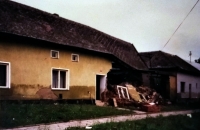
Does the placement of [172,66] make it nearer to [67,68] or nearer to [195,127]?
[67,68]

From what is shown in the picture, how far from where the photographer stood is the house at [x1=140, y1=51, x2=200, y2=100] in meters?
20.4

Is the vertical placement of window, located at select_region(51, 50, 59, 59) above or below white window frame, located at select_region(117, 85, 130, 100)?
above

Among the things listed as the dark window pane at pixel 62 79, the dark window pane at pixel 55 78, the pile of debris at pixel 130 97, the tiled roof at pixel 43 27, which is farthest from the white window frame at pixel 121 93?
the dark window pane at pixel 55 78

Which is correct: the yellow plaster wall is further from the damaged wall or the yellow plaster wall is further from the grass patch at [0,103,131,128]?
the damaged wall

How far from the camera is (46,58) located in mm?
12398

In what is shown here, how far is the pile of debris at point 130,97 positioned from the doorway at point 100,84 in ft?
1.15

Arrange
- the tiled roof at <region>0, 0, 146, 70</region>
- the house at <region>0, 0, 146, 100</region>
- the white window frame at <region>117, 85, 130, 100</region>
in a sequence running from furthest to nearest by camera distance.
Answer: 1. the white window frame at <region>117, 85, 130, 100</region>
2. the tiled roof at <region>0, 0, 146, 70</region>
3. the house at <region>0, 0, 146, 100</region>

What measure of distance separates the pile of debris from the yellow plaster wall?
1.12 meters

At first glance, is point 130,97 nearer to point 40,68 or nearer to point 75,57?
point 75,57

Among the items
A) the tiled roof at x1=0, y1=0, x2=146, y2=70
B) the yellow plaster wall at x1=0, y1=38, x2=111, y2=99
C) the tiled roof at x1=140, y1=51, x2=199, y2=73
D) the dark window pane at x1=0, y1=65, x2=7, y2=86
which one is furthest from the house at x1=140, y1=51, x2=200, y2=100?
the dark window pane at x1=0, y1=65, x2=7, y2=86

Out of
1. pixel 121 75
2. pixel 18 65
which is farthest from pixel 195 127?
pixel 121 75

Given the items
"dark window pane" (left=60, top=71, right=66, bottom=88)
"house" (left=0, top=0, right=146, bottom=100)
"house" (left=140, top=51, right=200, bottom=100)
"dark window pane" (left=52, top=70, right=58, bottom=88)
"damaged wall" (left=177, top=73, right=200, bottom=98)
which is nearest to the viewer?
"house" (left=0, top=0, right=146, bottom=100)

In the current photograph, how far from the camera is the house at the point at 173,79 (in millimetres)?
20359

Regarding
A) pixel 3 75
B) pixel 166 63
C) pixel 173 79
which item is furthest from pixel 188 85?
pixel 3 75
